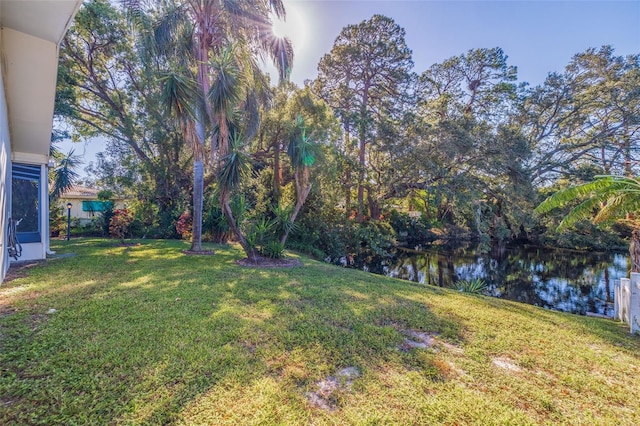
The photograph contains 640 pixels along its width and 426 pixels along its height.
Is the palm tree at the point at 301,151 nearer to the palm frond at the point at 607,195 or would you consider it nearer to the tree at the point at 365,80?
the palm frond at the point at 607,195

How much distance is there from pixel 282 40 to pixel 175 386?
10825 millimetres

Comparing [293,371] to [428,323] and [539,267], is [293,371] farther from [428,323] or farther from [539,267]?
[539,267]

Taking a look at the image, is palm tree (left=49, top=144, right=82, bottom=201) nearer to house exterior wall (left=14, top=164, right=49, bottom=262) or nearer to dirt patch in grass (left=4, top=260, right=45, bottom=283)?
house exterior wall (left=14, top=164, right=49, bottom=262)

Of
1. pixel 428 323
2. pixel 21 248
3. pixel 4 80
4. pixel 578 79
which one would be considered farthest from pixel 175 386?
pixel 578 79

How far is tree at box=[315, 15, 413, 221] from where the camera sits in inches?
640

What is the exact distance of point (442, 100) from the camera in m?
16.6

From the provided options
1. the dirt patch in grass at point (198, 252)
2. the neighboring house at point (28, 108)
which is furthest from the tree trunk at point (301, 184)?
the neighboring house at point (28, 108)

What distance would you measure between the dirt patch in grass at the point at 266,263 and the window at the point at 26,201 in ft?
17.5

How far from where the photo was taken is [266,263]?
8.09 meters

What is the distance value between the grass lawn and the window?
305 centimetres

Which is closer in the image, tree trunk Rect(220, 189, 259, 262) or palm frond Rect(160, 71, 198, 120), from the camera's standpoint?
palm frond Rect(160, 71, 198, 120)

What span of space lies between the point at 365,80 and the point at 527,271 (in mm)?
13945

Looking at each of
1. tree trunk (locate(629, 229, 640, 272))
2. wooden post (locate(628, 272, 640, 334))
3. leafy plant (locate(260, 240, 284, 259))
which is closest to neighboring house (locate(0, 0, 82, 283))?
leafy plant (locate(260, 240, 284, 259))

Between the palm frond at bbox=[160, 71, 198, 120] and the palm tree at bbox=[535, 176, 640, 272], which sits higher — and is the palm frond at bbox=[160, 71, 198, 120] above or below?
above
